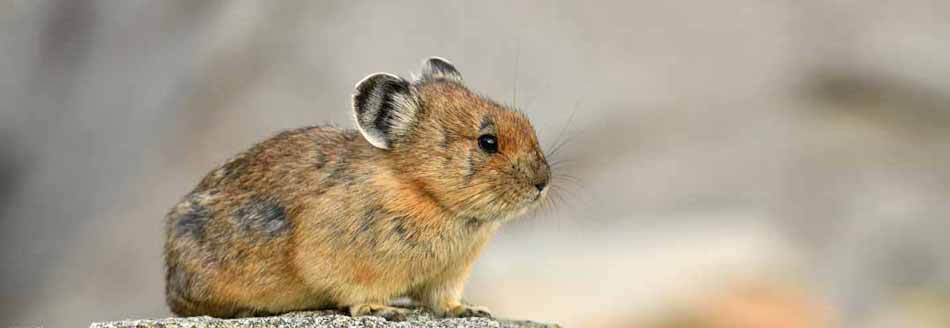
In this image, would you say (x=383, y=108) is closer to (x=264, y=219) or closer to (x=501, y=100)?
(x=264, y=219)

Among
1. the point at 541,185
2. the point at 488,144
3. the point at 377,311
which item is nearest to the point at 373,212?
the point at 377,311

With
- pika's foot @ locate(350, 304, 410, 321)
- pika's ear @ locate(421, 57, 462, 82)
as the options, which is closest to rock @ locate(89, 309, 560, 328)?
pika's foot @ locate(350, 304, 410, 321)

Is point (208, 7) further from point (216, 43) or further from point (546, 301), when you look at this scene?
point (546, 301)

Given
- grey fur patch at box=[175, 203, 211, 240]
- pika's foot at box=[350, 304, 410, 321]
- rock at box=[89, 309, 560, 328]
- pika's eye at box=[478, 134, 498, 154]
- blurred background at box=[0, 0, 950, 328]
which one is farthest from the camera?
blurred background at box=[0, 0, 950, 328]

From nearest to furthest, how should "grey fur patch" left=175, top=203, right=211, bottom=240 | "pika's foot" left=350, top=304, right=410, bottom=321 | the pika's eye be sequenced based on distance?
"pika's foot" left=350, top=304, right=410, bottom=321 < the pika's eye < "grey fur patch" left=175, top=203, right=211, bottom=240

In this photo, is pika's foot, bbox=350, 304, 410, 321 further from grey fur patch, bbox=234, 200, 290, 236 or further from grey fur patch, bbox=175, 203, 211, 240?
grey fur patch, bbox=175, 203, 211, 240

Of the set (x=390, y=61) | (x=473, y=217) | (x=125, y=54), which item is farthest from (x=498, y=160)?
(x=125, y=54)
